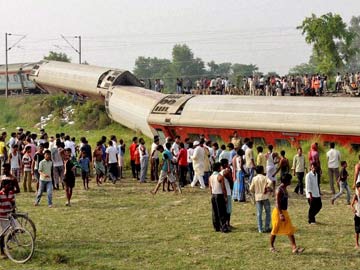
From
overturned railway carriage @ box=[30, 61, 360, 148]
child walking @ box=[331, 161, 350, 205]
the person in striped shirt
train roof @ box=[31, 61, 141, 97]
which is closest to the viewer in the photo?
the person in striped shirt

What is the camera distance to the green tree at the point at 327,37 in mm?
36719

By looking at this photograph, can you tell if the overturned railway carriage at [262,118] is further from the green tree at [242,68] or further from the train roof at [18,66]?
the green tree at [242,68]

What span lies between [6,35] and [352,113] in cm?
3627

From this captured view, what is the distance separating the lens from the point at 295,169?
A: 688 inches

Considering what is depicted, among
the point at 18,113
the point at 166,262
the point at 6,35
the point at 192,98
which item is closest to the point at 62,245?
the point at 166,262

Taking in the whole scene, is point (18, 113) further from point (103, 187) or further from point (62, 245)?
point (62, 245)

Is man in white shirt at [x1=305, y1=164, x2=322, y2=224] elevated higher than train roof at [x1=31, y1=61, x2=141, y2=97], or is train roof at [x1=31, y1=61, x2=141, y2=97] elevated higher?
train roof at [x1=31, y1=61, x2=141, y2=97]

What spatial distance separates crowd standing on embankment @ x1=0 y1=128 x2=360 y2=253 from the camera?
496 inches

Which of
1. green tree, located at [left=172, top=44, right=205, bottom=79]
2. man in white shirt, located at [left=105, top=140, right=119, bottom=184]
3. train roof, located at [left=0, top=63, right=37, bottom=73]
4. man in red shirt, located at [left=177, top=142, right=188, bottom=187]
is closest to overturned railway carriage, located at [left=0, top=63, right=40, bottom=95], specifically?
train roof, located at [left=0, top=63, right=37, bottom=73]

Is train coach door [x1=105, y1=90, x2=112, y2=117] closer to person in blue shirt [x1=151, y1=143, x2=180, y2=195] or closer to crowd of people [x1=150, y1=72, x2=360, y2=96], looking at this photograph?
crowd of people [x1=150, y1=72, x2=360, y2=96]

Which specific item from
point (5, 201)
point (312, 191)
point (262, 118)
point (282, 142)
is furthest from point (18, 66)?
point (5, 201)

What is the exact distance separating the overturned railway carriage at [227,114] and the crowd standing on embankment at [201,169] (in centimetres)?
306

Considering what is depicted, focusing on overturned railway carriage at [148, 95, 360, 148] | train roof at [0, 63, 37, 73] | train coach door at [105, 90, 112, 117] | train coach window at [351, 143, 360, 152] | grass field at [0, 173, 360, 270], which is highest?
train roof at [0, 63, 37, 73]

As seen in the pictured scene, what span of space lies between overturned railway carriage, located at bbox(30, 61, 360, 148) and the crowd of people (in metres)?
3.91
